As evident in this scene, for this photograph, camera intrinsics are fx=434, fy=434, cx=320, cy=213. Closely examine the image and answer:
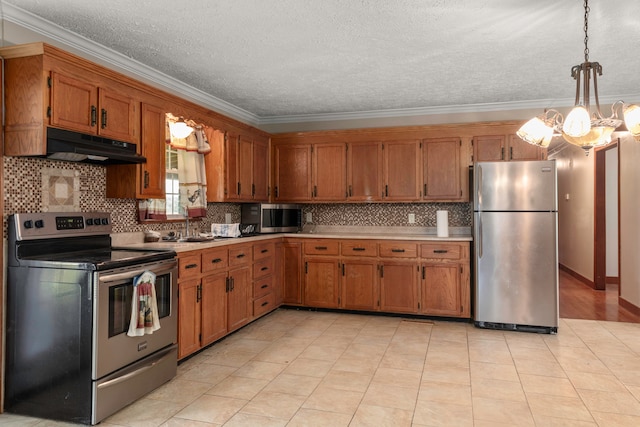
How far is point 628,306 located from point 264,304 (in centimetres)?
418

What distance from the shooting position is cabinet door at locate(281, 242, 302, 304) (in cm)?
505

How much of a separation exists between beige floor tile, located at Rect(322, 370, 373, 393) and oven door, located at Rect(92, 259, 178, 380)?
3.73ft

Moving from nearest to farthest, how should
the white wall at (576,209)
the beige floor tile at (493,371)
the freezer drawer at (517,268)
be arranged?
1. the beige floor tile at (493,371)
2. the freezer drawer at (517,268)
3. the white wall at (576,209)

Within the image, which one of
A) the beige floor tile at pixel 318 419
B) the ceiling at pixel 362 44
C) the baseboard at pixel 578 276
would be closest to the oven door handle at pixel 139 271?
the beige floor tile at pixel 318 419

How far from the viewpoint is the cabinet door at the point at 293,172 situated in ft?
17.5

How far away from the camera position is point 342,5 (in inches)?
103

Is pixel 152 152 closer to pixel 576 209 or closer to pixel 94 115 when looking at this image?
pixel 94 115

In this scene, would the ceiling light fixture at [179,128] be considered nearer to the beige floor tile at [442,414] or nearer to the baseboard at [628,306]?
the beige floor tile at [442,414]

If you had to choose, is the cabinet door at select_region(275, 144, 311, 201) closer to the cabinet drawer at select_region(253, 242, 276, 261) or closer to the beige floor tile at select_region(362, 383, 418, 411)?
the cabinet drawer at select_region(253, 242, 276, 261)

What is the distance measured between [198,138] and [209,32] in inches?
60.4

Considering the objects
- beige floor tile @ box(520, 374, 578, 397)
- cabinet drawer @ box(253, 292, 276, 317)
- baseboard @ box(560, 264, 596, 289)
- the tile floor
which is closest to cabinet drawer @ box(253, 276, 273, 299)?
cabinet drawer @ box(253, 292, 276, 317)

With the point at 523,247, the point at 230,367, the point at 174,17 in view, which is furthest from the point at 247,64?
the point at 523,247

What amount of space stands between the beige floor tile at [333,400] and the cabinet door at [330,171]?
273cm

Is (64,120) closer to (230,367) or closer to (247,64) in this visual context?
(247,64)
